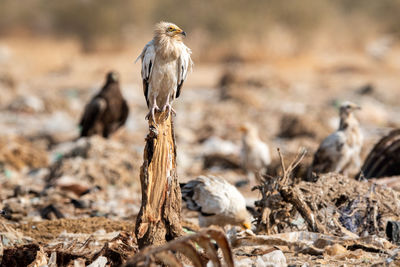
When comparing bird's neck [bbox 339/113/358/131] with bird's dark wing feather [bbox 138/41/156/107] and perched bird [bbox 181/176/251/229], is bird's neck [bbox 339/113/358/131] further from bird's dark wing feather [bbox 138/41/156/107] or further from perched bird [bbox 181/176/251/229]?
bird's dark wing feather [bbox 138/41/156/107]

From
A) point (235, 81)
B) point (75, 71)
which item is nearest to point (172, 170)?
point (235, 81)

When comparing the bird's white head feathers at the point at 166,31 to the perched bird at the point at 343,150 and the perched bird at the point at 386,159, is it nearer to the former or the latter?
the perched bird at the point at 343,150

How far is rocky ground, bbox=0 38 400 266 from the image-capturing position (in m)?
4.48

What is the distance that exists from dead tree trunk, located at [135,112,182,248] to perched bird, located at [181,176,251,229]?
1.40m

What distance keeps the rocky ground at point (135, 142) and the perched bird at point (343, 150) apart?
0.52 meters

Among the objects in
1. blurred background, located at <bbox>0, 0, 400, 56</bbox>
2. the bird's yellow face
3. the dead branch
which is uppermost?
blurred background, located at <bbox>0, 0, 400, 56</bbox>

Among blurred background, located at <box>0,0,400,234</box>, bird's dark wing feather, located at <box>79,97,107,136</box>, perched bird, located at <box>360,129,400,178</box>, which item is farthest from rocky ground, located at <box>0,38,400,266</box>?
perched bird, located at <box>360,129,400,178</box>

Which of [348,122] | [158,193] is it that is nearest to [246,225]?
[158,193]

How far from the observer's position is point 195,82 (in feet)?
79.8

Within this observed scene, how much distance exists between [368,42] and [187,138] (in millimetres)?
26434

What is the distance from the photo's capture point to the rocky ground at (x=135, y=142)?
4.48m

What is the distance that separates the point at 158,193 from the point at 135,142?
816 centimetres

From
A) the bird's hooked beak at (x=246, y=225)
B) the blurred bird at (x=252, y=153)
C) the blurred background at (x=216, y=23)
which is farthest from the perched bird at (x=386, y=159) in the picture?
the blurred background at (x=216, y=23)

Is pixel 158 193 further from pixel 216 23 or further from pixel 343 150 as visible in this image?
pixel 216 23
